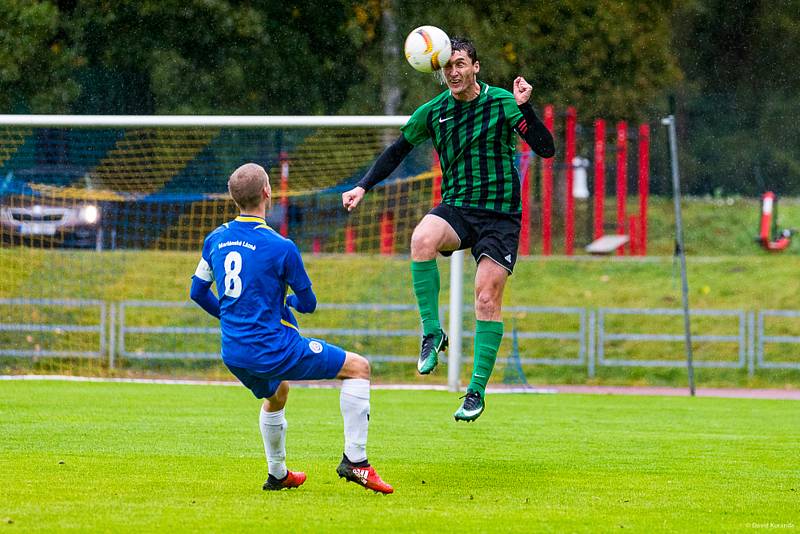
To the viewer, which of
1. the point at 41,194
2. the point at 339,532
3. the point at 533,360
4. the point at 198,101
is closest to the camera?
the point at 339,532

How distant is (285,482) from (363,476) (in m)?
0.50

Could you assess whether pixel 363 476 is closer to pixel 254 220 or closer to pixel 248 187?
pixel 254 220

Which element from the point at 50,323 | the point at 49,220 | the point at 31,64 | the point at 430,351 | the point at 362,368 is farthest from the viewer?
the point at 31,64

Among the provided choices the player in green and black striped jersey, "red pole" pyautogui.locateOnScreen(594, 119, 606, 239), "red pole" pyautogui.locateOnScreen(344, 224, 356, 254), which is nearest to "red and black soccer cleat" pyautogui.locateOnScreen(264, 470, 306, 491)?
the player in green and black striped jersey

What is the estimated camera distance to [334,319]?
20.8 meters

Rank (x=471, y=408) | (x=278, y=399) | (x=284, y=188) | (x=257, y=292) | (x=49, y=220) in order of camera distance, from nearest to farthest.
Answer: (x=257, y=292)
(x=278, y=399)
(x=471, y=408)
(x=284, y=188)
(x=49, y=220)

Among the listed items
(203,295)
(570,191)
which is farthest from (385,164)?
(570,191)

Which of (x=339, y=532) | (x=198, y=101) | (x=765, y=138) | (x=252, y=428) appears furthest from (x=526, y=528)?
(x=765, y=138)

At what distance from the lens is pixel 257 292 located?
21.3ft

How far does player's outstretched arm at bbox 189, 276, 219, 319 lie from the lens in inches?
264

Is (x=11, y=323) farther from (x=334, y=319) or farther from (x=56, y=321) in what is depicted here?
(x=334, y=319)

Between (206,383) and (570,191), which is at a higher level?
(570,191)

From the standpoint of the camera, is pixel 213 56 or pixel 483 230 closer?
pixel 483 230

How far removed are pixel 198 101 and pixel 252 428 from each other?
18.4 meters
